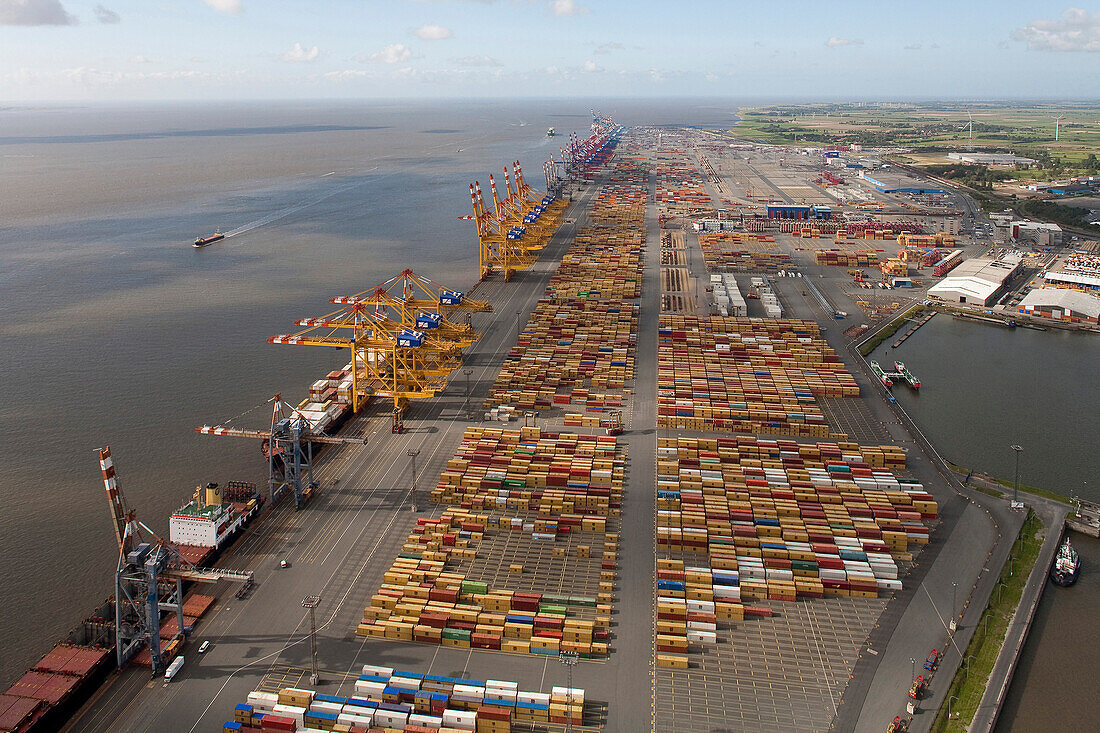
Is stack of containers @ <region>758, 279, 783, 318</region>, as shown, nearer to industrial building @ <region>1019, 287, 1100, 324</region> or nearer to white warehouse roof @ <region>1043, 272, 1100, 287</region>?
industrial building @ <region>1019, 287, 1100, 324</region>

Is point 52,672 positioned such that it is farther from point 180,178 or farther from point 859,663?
point 180,178

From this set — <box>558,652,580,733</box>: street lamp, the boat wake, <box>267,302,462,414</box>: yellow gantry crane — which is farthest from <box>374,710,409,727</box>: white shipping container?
the boat wake

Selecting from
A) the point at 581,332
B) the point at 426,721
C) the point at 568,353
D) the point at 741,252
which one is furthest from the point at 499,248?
the point at 426,721

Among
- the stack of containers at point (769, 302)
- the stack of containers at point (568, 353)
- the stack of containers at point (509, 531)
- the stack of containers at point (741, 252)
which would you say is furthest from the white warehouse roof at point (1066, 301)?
the stack of containers at point (509, 531)

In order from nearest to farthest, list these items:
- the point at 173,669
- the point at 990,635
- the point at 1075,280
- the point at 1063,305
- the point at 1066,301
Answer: the point at 173,669 → the point at 990,635 → the point at 1063,305 → the point at 1066,301 → the point at 1075,280

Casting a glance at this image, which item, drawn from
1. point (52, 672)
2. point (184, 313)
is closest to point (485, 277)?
point (184, 313)

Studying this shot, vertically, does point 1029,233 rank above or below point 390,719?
above

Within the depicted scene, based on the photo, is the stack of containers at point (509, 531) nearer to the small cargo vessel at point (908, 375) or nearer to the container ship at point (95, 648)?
the container ship at point (95, 648)

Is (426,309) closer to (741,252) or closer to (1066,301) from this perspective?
(741,252)
